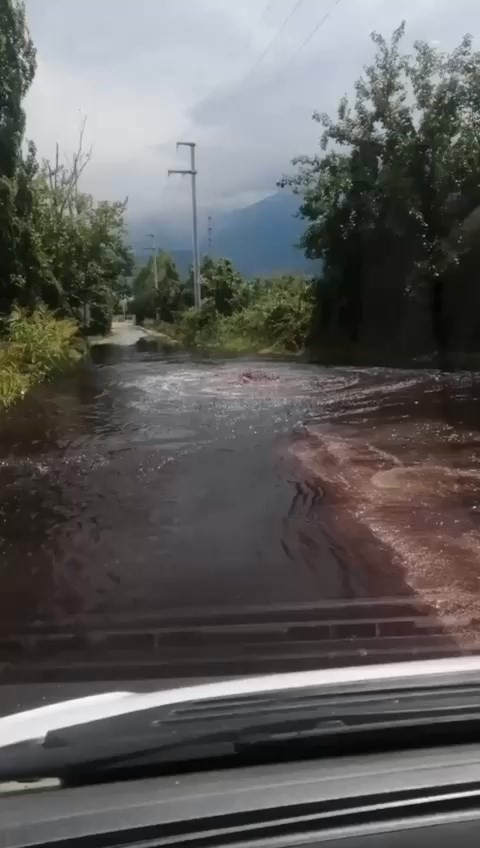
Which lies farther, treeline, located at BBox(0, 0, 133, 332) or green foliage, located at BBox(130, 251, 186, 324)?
green foliage, located at BBox(130, 251, 186, 324)

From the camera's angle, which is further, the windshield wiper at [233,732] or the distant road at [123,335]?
the distant road at [123,335]

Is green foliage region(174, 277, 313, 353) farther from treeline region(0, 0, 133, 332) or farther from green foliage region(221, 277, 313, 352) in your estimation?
treeline region(0, 0, 133, 332)

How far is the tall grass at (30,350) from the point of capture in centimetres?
1264

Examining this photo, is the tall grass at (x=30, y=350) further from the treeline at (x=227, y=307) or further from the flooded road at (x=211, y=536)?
the treeline at (x=227, y=307)

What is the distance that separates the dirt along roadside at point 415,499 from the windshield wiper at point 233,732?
2.43 meters

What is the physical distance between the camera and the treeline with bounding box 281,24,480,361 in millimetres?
19516

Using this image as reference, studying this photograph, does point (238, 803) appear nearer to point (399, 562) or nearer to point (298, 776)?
point (298, 776)

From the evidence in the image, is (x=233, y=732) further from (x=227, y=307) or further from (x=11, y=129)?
(x=227, y=307)

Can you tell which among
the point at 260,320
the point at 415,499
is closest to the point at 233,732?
the point at 415,499

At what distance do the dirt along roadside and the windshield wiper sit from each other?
7.98 feet

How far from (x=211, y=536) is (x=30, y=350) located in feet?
34.5

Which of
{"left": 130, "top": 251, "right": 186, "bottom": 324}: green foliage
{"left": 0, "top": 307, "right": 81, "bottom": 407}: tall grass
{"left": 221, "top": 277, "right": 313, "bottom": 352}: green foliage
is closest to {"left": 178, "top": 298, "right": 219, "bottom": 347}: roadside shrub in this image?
{"left": 221, "top": 277, "right": 313, "bottom": 352}: green foliage

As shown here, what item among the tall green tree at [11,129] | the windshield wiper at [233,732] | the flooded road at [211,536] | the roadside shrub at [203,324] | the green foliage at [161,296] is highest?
the tall green tree at [11,129]

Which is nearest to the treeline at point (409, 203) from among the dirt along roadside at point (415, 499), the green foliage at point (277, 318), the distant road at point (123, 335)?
the green foliage at point (277, 318)
